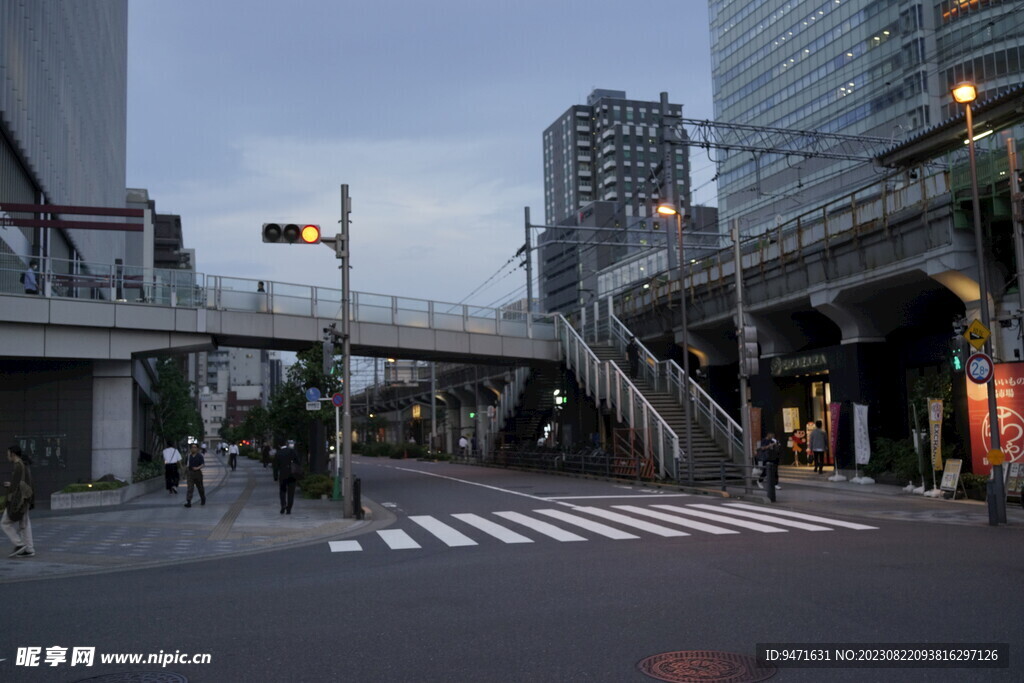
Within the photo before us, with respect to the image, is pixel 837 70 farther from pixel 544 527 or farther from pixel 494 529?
pixel 494 529

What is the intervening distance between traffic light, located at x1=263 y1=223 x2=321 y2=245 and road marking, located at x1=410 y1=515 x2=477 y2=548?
20.3 ft

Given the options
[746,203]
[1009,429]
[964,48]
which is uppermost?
[964,48]

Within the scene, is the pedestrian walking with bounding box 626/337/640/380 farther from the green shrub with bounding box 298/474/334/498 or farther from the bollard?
the bollard

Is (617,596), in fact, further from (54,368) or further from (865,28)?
(865,28)

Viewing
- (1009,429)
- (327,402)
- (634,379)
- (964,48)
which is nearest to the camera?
(1009,429)

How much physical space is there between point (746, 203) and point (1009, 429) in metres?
64.7

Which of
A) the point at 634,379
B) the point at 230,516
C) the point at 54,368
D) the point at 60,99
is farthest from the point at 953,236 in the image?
the point at 60,99

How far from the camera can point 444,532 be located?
52.5 feet

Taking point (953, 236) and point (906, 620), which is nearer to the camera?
point (906, 620)

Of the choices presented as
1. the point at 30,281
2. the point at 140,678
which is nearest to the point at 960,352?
the point at 140,678

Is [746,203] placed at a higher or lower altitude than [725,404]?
Answer: higher

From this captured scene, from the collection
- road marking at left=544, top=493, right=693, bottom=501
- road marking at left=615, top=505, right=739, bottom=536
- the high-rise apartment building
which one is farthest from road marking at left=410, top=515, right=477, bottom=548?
the high-rise apartment building

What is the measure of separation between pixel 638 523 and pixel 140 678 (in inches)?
452

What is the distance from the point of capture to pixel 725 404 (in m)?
38.4
